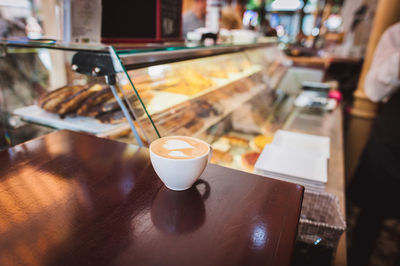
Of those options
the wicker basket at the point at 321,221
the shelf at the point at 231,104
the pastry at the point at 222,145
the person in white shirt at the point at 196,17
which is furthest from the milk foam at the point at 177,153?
the person in white shirt at the point at 196,17

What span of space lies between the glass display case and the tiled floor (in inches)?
61.9

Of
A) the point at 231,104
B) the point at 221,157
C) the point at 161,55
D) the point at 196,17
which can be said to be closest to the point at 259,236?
the point at 161,55

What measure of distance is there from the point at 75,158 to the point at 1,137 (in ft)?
2.89

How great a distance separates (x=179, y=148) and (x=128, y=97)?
0.35 metres

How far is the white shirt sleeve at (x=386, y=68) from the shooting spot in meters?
2.39

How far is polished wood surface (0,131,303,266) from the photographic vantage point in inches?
19.3

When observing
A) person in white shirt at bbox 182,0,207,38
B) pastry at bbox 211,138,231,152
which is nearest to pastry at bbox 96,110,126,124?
pastry at bbox 211,138,231,152

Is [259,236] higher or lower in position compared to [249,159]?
higher

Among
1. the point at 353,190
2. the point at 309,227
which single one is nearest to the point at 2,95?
the point at 309,227

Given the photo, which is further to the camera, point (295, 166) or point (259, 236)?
point (295, 166)

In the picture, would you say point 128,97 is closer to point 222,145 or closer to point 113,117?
point 113,117

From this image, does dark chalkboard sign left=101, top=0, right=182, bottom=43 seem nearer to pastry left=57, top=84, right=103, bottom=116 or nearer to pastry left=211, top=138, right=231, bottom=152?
pastry left=57, top=84, right=103, bottom=116

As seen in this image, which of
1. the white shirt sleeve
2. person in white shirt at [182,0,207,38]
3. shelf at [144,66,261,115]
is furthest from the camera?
person in white shirt at [182,0,207,38]

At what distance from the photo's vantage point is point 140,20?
5.96 feet
